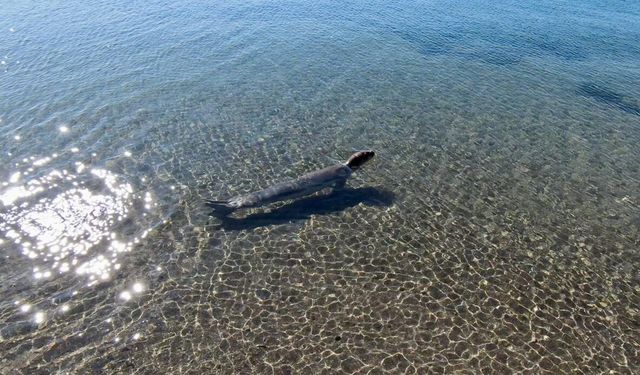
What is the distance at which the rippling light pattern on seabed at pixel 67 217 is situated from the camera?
15.6 metres

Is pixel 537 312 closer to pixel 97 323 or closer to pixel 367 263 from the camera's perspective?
pixel 367 263

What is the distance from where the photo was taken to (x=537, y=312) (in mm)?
14461

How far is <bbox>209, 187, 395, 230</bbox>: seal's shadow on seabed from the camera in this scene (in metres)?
17.7

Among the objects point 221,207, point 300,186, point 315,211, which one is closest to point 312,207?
point 315,211

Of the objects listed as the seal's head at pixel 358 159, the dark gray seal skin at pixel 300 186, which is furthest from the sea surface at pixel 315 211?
the seal's head at pixel 358 159

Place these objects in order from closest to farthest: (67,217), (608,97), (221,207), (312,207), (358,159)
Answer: (67,217)
(221,207)
(312,207)
(358,159)
(608,97)

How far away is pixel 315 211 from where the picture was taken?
18.4 metres

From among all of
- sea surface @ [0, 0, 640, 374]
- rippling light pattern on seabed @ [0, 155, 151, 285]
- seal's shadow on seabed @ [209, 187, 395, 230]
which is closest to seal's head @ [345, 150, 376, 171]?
sea surface @ [0, 0, 640, 374]

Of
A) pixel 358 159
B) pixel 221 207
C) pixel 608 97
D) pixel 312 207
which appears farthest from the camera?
pixel 608 97

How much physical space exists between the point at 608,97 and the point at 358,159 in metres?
20.2

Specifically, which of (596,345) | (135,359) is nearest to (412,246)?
(596,345)

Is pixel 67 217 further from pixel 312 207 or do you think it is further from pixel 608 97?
pixel 608 97

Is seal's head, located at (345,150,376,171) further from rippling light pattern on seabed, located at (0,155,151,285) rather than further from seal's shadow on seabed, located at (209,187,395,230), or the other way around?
rippling light pattern on seabed, located at (0,155,151,285)

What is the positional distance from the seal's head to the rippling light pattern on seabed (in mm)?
8756
